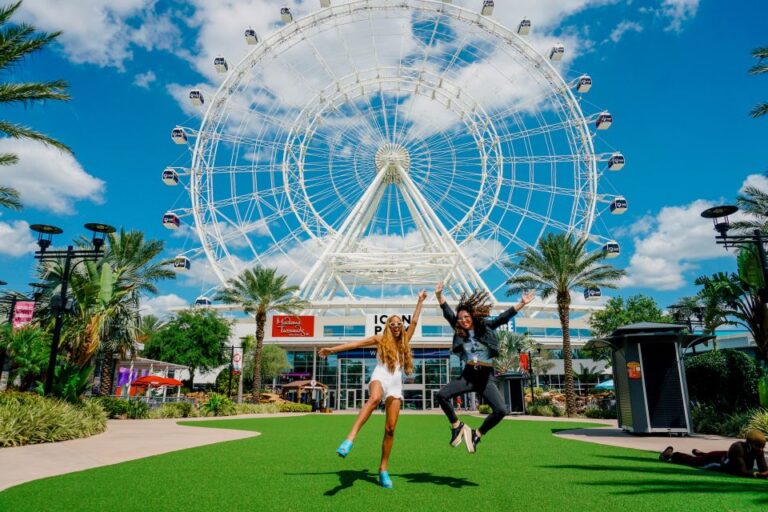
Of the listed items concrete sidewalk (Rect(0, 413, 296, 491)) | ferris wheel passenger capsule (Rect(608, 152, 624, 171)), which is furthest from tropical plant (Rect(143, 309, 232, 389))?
ferris wheel passenger capsule (Rect(608, 152, 624, 171))

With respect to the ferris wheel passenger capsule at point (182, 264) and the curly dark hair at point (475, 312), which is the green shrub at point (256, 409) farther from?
the curly dark hair at point (475, 312)

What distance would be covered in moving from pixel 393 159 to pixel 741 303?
28.6m

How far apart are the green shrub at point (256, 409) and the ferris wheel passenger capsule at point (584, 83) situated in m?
32.6

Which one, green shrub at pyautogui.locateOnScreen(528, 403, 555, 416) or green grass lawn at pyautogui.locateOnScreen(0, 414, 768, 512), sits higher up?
green grass lawn at pyautogui.locateOnScreen(0, 414, 768, 512)

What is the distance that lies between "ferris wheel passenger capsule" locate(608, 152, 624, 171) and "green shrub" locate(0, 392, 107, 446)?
37.4 metres

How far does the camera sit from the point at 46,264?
25094 mm

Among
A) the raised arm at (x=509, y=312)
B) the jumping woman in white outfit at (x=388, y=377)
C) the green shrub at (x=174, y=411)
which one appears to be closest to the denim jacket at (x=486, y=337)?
the raised arm at (x=509, y=312)

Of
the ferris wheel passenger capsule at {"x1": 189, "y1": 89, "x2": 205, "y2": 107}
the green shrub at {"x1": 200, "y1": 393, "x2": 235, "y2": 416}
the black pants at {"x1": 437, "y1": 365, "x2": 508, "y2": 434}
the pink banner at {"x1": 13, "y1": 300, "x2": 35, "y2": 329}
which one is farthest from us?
the ferris wheel passenger capsule at {"x1": 189, "y1": 89, "x2": 205, "y2": 107}

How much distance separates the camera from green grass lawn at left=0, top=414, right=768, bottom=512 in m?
4.48

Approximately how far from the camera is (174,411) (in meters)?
26.5

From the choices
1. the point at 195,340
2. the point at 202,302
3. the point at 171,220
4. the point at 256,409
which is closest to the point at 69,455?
the point at 256,409

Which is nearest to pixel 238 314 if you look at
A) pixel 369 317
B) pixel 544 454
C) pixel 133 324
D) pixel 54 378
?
pixel 369 317

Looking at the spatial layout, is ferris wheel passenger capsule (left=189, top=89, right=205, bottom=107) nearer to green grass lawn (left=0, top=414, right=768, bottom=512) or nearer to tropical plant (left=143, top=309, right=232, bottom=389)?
tropical plant (left=143, top=309, right=232, bottom=389)

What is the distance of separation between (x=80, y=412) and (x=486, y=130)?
3606 cm
